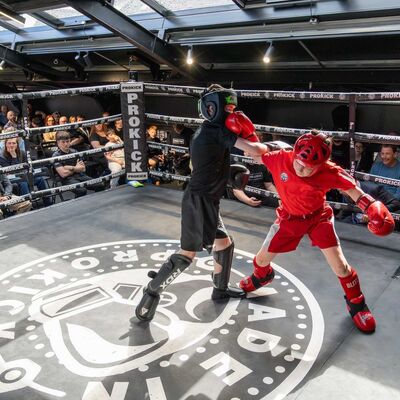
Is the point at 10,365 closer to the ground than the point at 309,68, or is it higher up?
closer to the ground

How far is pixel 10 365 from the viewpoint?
6.48ft

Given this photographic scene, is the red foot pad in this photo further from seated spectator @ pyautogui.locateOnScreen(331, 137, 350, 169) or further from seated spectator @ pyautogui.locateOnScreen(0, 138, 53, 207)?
seated spectator @ pyautogui.locateOnScreen(0, 138, 53, 207)

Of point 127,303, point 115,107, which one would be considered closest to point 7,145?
point 127,303

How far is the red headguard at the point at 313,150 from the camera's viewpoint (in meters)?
2.09

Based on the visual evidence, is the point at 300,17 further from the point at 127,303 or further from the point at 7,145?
the point at 127,303

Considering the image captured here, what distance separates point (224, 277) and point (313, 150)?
93 centimetres

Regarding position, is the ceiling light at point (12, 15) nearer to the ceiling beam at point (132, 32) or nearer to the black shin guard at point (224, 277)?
the ceiling beam at point (132, 32)

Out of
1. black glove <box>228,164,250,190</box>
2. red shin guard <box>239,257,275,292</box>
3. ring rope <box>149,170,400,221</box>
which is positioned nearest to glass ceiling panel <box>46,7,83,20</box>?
ring rope <box>149,170,400,221</box>

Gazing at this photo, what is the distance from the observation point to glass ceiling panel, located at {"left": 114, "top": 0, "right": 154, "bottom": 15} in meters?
5.79

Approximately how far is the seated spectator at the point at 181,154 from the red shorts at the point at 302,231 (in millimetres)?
2805

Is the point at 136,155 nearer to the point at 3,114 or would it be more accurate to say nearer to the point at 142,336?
the point at 142,336

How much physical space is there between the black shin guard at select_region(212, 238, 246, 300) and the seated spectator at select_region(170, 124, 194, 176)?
107 inches

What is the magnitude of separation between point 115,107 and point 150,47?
372 cm

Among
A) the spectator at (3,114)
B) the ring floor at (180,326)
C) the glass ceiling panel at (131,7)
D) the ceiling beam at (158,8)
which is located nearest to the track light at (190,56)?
the ceiling beam at (158,8)
